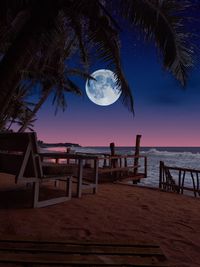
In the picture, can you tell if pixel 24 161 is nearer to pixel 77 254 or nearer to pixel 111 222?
pixel 111 222

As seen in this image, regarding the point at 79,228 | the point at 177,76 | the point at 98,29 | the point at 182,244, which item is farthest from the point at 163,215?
the point at 98,29

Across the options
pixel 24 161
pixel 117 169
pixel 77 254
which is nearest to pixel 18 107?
pixel 117 169

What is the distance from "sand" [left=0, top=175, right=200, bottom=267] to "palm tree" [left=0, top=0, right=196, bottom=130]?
163 centimetres

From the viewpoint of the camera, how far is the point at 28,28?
123 inches

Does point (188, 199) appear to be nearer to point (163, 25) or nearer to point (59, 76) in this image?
point (163, 25)

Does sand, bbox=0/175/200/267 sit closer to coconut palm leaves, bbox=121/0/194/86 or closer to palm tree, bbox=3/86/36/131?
coconut palm leaves, bbox=121/0/194/86

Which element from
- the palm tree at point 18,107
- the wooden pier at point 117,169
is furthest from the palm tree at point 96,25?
the palm tree at point 18,107

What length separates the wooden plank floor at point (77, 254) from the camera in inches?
84.8

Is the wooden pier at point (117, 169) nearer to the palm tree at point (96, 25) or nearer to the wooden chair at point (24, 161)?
the wooden chair at point (24, 161)

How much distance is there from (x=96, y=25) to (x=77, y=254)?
131 inches

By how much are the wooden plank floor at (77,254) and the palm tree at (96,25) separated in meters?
1.74

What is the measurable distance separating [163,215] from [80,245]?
2.05m

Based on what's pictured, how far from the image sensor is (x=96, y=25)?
4.00 metres

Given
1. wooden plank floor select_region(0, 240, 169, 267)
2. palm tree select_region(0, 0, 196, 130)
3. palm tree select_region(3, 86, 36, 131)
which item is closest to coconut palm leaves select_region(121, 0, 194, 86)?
palm tree select_region(0, 0, 196, 130)
